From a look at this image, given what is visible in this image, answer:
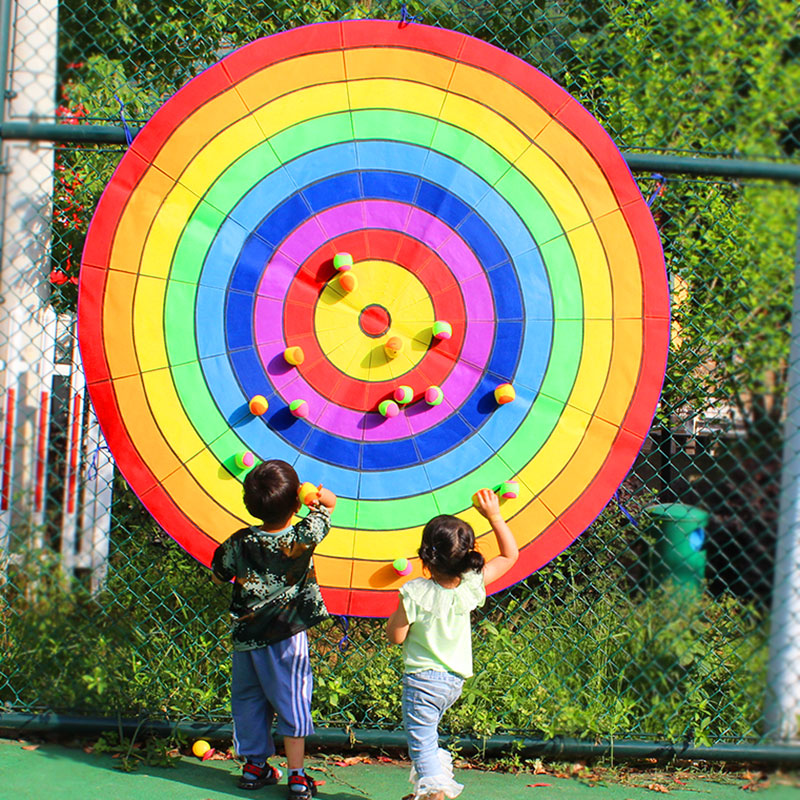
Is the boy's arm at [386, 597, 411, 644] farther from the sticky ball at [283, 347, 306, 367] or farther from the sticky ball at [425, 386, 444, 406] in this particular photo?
the sticky ball at [283, 347, 306, 367]

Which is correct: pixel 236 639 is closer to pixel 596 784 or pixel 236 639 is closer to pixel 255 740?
pixel 255 740

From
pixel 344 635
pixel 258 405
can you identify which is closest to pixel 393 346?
pixel 258 405

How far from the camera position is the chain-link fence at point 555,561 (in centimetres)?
297

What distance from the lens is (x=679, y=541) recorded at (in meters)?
3.77

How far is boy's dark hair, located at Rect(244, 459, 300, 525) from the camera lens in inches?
110

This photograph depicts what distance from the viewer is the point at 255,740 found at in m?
2.91

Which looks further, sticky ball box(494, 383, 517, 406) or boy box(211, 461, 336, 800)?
sticky ball box(494, 383, 517, 406)

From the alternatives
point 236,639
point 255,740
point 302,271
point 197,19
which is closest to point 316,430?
point 302,271

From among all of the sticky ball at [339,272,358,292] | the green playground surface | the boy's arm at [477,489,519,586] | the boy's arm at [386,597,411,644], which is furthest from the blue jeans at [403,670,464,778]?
the sticky ball at [339,272,358,292]

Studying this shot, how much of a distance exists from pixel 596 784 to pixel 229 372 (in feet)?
6.77

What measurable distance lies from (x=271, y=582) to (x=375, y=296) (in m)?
1.15

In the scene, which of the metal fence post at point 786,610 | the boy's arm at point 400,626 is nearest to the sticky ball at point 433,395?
the boy's arm at point 400,626

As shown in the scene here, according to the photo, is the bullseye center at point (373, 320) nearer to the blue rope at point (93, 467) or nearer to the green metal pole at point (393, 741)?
the blue rope at point (93, 467)

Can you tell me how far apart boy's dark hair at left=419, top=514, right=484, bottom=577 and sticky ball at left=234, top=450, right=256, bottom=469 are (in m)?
0.78
